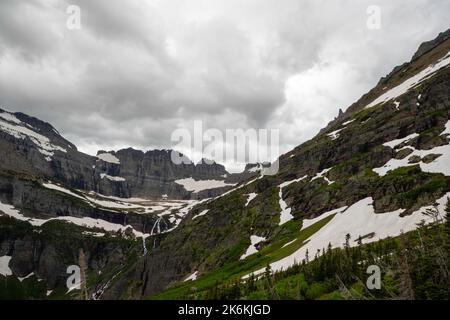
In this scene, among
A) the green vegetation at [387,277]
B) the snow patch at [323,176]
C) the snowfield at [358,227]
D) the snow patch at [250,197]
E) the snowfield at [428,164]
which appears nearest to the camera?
the green vegetation at [387,277]

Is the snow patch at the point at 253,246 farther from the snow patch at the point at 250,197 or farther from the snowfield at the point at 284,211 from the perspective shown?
the snow patch at the point at 250,197

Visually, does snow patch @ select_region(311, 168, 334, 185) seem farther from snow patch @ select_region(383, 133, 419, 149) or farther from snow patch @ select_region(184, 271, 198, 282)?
snow patch @ select_region(184, 271, 198, 282)

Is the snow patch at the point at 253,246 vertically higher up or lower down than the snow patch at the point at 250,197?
lower down

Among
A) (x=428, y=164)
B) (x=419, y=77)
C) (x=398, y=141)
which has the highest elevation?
(x=419, y=77)

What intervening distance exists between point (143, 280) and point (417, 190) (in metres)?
134

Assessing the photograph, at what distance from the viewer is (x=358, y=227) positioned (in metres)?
91.6

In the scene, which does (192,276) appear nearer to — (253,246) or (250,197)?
(253,246)

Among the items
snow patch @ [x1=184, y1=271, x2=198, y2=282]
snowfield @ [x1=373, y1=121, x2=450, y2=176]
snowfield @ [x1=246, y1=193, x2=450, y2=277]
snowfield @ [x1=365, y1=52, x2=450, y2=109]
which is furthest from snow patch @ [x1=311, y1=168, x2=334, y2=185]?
snow patch @ [x1=184, y1=271, x2=198, y2=282]

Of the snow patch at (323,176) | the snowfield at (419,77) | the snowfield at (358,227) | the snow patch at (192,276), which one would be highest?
the snowfield at (419,77)

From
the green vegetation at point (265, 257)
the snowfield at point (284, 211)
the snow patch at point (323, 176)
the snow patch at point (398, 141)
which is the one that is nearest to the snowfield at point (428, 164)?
the snow patch at point (398, 141)

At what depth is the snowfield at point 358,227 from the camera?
79.6 m

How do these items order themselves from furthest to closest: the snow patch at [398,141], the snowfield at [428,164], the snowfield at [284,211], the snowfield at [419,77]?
1. the snowfield at [419,77]
2. the snowfield at [284,211]
3. the snow patch at [398,141]
4. the snowfield at [428,164]

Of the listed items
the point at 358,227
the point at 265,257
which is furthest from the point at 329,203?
the point at 358,227
